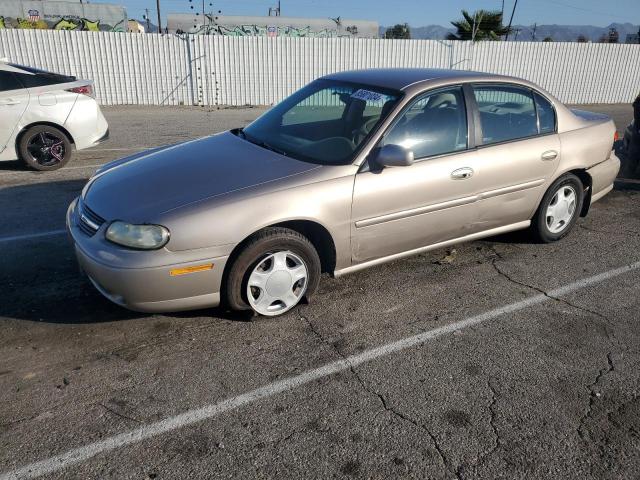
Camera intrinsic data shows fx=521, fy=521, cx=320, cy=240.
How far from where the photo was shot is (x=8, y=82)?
705 centimetres

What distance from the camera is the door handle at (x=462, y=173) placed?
13.4 ft

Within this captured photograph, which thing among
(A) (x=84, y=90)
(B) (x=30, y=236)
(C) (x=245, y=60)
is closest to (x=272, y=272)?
(B) (x=30, y=236)

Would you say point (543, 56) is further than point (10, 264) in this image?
Yes

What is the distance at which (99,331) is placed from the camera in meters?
3.45

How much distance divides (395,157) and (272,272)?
1.16 m

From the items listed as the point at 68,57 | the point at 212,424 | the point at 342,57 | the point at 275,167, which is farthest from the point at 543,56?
the point at 212,424

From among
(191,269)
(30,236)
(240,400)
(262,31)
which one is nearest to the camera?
(240,400)

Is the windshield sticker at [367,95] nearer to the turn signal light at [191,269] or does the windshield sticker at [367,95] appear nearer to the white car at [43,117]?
the turn signal light at [191,269]

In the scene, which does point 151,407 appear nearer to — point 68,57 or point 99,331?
point 99,331

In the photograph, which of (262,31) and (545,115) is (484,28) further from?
(545,115)

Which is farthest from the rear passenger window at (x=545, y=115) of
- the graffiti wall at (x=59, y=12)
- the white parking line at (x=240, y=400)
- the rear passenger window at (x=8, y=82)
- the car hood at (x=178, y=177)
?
the graffiti wall at (x=59, y=12)

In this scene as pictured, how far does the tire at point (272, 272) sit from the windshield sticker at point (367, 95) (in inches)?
51.8

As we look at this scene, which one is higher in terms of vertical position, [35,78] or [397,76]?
[397,76]

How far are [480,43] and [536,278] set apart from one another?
16678 mm
